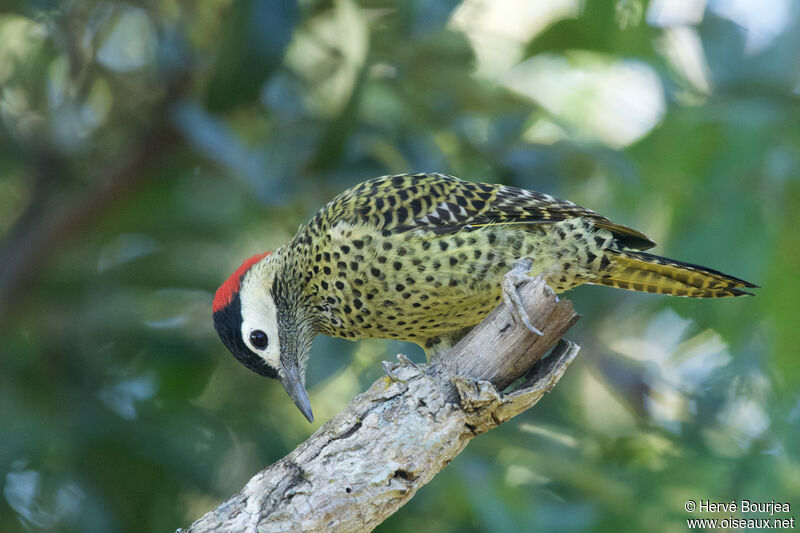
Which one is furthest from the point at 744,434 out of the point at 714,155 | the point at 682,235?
the point at 714,155

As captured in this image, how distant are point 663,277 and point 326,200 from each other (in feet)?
7.39

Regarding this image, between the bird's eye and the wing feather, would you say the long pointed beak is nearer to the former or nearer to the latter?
the bird's eye

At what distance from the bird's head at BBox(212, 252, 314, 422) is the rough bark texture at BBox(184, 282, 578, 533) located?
3.41 feet

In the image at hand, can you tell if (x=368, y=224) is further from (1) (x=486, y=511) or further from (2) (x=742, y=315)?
(2) (x=742, y=315)

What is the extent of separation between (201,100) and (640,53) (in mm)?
2573

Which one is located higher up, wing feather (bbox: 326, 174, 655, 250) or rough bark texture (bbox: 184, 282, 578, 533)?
wing feather (bbox: 326, 174, 655, 250)

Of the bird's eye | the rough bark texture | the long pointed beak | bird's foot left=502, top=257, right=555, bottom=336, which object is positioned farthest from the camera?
the long pointed beak

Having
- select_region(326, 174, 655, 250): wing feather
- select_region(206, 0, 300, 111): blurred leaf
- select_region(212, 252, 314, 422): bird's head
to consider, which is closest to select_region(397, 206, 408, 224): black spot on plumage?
select_region(326, 174, 655, 250): wing feather

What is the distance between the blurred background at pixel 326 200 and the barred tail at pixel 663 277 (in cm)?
75

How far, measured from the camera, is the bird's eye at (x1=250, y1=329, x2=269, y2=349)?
3.97 meters

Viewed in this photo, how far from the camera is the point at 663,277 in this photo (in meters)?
3.91

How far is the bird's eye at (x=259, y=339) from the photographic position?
397 cm

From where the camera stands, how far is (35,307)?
6.04m

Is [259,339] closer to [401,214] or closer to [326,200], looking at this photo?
[401,214]
